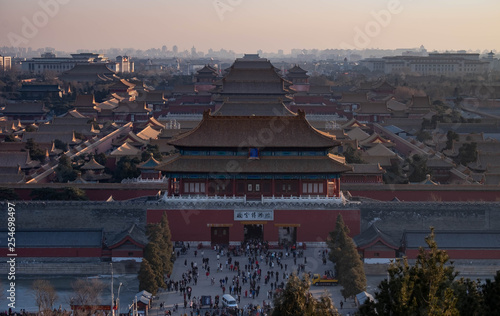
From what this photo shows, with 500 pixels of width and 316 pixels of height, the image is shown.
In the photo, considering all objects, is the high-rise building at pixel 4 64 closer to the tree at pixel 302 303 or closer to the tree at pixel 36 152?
the tree at pixel 36 152

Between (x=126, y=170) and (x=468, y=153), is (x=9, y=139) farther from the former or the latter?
(x=468, y=153)

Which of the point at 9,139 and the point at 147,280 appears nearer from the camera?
the point at 147,280

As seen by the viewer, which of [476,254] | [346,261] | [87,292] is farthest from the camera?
[476,254]

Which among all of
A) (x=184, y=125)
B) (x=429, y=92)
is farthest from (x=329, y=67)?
(x=184, y=125)

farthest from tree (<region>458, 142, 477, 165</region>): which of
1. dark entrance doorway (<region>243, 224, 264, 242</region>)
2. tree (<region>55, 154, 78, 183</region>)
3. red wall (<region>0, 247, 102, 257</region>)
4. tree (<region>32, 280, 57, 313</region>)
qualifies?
tree (<region>32, 280, 57, 313</region>)

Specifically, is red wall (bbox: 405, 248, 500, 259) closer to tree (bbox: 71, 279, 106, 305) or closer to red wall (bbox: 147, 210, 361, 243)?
red wall (bbox: 147, 210, 361, 243)

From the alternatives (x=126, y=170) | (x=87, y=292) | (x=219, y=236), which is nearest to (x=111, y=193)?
(x=126, y=170)
